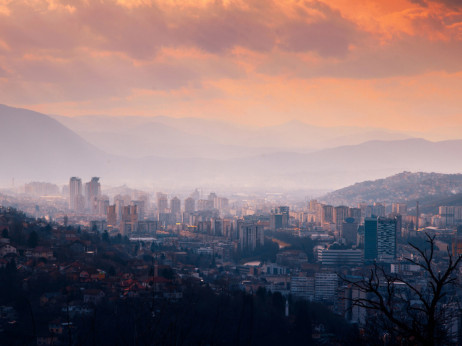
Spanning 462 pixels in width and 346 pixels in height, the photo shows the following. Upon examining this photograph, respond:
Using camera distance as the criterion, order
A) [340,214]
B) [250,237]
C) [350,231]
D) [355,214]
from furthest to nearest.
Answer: [340,214] < [355,214] < [350,231] < [250,237]

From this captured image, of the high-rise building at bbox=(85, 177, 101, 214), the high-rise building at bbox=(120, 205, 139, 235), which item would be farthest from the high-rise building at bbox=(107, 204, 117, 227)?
the high-rise building at bbox=(85, 177, 101, 214)

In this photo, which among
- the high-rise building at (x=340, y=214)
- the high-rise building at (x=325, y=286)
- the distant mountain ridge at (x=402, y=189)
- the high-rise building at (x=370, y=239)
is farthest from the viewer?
the distant mountain ridge at (x=402, y=189)

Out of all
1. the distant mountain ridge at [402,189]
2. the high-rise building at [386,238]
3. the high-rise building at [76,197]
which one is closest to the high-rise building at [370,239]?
the high-rise building at [386,238]

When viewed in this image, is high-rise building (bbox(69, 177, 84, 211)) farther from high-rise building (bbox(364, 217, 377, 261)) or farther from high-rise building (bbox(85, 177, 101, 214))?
high-rise building (bbox(364, 217, 377, 261))

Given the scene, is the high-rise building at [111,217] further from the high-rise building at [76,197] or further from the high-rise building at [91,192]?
the high-rise building at [91,192]

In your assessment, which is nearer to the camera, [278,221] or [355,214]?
[278,221]

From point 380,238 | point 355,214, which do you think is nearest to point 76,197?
point 355,214

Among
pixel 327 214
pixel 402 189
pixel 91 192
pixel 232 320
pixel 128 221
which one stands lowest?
pixel 232 320

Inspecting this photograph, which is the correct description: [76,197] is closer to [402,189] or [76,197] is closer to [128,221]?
[128,221]
